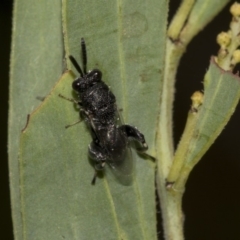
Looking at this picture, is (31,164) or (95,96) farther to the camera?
(95,96)

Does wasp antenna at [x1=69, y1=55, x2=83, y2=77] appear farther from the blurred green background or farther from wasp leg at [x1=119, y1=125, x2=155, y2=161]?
the blurred green background

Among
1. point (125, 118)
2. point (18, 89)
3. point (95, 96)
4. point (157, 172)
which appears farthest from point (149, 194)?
point (18, 89)

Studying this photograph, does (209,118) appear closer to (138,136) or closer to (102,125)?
(138,136)

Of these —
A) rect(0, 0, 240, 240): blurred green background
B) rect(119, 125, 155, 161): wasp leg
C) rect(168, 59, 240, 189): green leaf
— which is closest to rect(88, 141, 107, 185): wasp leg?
rect(119, 125, 155, 161): wasp leg

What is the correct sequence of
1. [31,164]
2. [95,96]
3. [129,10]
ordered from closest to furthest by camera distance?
1. [31,164]
2. [129,10]
3. [95,96]

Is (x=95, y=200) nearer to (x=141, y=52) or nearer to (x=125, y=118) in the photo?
(x=125, y=118)

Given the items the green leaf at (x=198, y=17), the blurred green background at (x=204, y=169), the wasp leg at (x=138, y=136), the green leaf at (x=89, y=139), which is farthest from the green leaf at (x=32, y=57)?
the blurred green background at (x=204, y=169)

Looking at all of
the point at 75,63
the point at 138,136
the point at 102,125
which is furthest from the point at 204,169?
the point at 75,63
